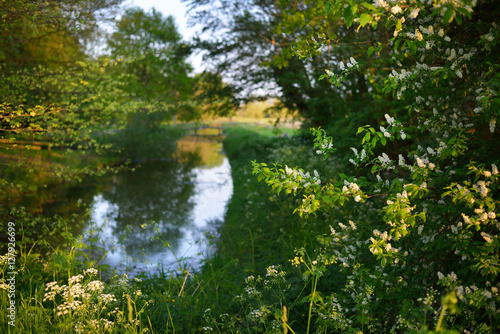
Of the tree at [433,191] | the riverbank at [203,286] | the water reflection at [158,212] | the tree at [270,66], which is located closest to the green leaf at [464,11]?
the tree at [433,191]

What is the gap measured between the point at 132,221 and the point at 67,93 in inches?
165

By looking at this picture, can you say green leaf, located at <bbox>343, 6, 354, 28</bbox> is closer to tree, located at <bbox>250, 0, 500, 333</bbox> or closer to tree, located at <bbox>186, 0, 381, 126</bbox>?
tree, located at <bbox>250, 0, 500, 333</bbox>

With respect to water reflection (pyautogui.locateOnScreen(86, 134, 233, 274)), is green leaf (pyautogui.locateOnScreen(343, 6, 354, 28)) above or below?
above

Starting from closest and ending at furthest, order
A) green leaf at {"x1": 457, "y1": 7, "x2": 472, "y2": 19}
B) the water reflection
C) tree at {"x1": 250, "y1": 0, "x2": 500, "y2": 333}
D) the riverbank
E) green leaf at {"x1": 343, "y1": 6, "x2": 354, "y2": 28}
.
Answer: green leaf at {"x1": 457, "y1": 7, "x2": 472, "y2": 19}
green leaf at {"x1": 343, "y1": 6, "x2": 354, "y2": 28}
tree at {"x1": 250, "y1": 0, "x2": 500, "y2": 333}
the riverbank
the water reflection

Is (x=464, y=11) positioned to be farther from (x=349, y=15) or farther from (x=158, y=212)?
(x=158, y=212)

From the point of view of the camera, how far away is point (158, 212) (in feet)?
39.2

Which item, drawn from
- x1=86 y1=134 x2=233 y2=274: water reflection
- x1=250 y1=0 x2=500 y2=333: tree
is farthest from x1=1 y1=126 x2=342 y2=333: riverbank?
x1=250 y1=0 x2=500 y2=333: tree

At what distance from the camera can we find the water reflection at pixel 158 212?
808cm

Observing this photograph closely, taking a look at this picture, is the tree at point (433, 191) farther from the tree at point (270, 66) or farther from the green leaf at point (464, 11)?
the tree at point (270, 66)

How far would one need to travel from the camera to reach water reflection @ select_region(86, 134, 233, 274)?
808 centimetres

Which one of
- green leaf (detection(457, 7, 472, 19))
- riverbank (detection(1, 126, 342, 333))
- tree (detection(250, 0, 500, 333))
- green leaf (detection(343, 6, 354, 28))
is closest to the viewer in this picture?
green leaf (detection(457, 7, 472, 19))

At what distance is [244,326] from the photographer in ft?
13.5

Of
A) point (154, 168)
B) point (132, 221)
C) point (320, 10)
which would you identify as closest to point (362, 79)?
point (320, 10)

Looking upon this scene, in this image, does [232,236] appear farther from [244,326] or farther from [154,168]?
Result: [154,168]
